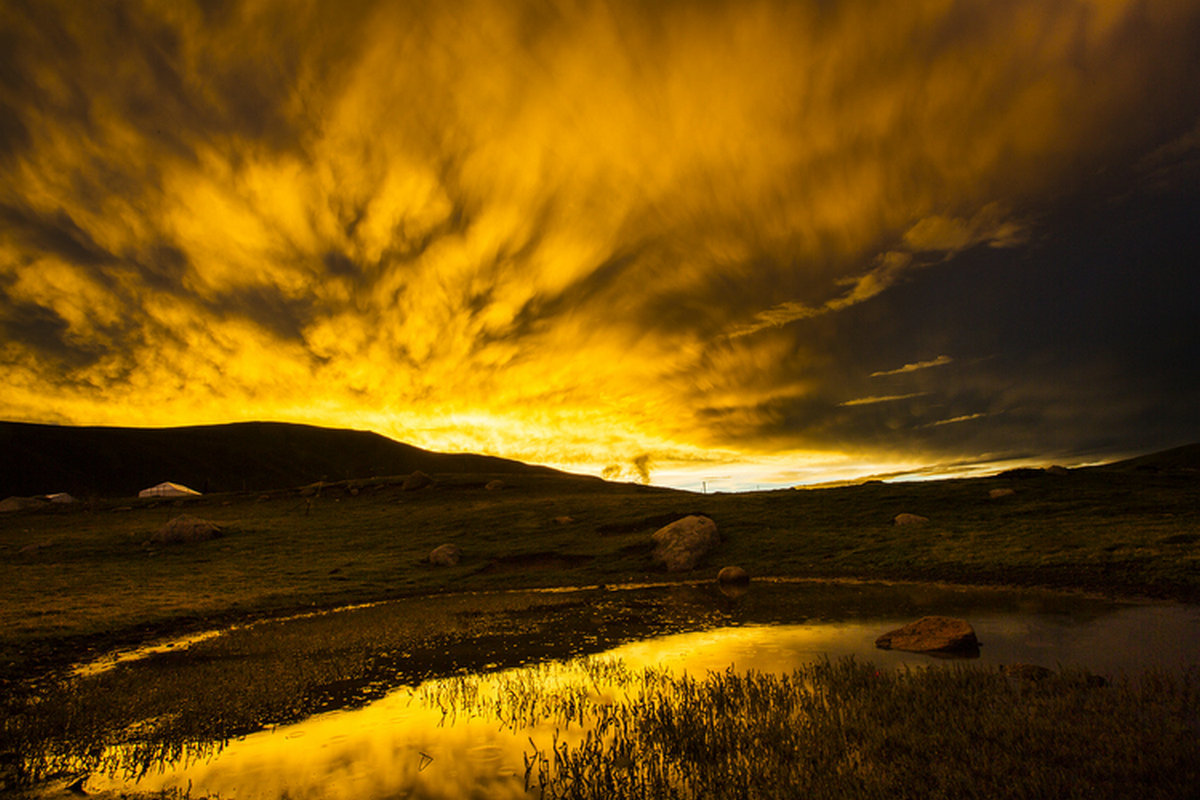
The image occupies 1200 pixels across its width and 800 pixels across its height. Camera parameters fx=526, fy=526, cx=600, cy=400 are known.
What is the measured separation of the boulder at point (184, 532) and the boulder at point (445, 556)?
26117mm

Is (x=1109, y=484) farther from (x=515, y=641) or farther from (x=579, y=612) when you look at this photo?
(x=515, y=641)

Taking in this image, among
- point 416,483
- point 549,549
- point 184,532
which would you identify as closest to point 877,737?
point 549,549

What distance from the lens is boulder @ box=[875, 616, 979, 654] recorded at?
14.5 metres

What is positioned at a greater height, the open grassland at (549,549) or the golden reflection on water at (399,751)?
the open grassland at (549,549)

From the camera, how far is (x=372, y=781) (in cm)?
863

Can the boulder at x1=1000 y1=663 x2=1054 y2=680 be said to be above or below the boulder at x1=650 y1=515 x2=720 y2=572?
below

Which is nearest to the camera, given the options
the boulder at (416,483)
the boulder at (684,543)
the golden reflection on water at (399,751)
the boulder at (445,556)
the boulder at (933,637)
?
the golden reflection on water at (399,751)

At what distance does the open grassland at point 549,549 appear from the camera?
84.0 ft

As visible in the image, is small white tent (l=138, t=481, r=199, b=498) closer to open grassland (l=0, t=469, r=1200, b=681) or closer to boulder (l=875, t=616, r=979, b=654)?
open grassland (l=0, t=469, r=1200, b=681)

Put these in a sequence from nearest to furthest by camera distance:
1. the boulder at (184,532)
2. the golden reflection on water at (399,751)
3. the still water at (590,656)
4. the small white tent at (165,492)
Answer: the golden reflection on water at (399,751), the still water at (590,656), the boulder at (184,532), the small white tent at (165,492)

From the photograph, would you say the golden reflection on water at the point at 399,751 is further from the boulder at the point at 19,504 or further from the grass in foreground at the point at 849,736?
the boulder at the point at 19,504

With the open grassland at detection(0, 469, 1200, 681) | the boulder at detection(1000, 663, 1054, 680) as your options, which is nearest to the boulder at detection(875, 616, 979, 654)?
the boulder at detection(1000, 663, 1054, 680)

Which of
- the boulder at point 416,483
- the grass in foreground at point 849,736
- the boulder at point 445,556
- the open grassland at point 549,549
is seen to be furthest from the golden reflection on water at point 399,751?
the boulder at point 416,483

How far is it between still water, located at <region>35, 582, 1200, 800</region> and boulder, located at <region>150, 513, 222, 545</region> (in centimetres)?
3567
